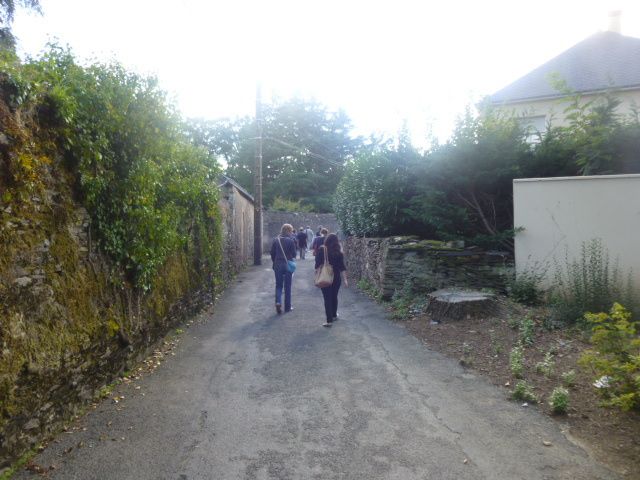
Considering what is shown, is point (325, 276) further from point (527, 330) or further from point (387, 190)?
point (387, 190)

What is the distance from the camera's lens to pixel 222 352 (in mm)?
6715

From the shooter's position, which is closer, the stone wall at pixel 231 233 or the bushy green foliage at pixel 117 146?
the bushy green foliage at pixel 117 146

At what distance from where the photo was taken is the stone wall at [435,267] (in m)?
9.71

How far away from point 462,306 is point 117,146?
19.3ft

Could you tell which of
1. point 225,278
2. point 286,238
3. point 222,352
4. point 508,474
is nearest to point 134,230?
point 222,352

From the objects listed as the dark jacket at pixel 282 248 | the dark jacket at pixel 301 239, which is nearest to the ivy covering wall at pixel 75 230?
the dark jacket at pixel 282 248

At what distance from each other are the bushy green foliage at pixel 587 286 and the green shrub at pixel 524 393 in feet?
9.44

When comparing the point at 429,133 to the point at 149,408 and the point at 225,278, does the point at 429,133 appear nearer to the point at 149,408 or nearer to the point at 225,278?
the point at 225,278

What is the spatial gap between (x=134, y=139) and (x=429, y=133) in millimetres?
7995

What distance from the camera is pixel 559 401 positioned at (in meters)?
4.32

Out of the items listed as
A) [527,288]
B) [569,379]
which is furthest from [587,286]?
[569,379]

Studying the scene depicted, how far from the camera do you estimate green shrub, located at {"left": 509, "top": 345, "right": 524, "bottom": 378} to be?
533cm

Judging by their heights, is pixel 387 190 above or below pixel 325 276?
above

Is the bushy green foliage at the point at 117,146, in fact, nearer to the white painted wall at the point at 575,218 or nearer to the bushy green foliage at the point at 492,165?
the bushy green foliage at the point at 492,165
